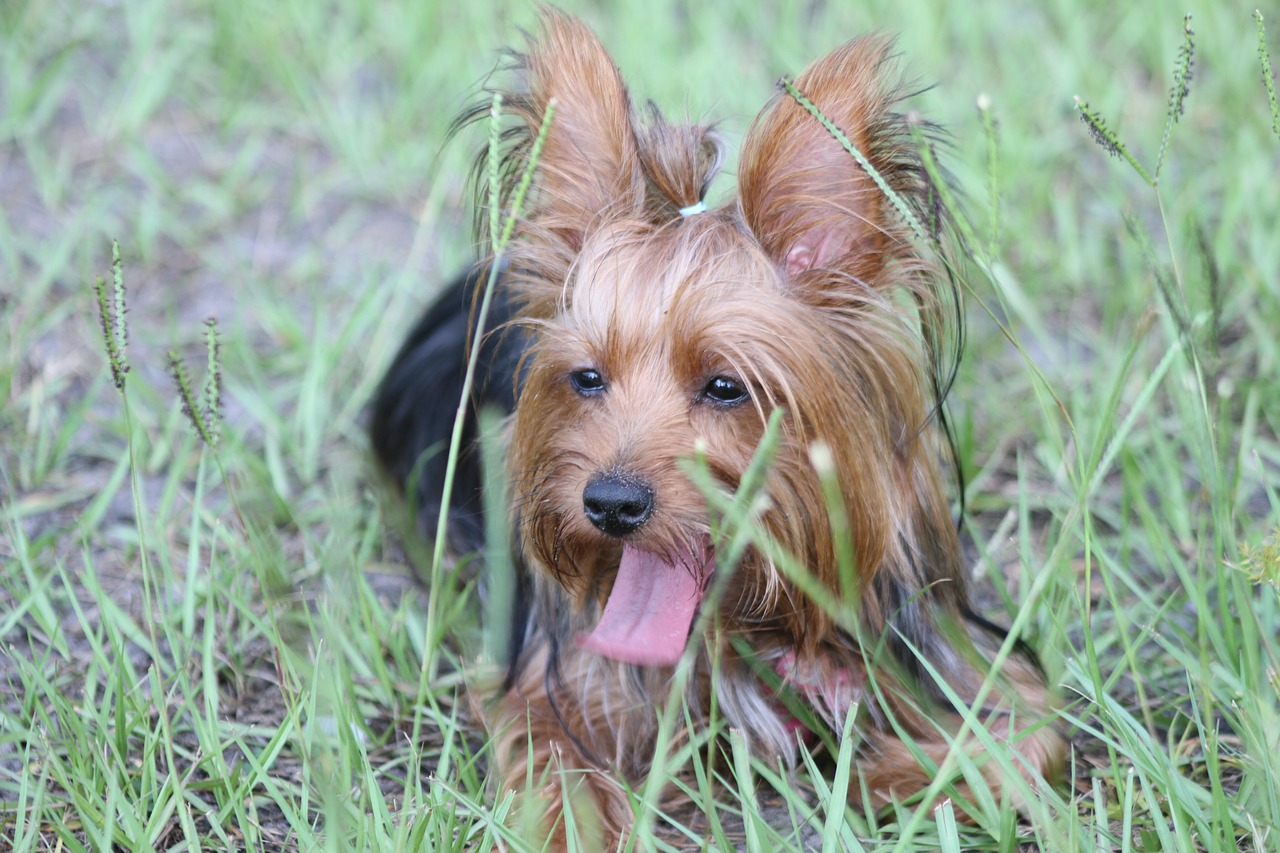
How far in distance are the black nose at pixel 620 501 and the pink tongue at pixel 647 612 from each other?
0.66 ft

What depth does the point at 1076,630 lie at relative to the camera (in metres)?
3.16

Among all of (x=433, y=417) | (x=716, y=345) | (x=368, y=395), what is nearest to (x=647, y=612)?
(x=716, y=345)

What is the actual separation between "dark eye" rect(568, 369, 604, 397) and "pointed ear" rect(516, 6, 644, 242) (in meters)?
0.29

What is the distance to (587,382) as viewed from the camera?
8.54ft

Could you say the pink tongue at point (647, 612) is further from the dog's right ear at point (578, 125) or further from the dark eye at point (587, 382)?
the dog's right ear at point (578, 125)

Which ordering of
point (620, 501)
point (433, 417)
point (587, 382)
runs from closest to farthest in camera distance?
point (620, 501) → point (587, 382) → point (433, 417)

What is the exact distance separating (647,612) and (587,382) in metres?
0.48

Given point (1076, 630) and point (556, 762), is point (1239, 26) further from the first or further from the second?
point (556, 762)

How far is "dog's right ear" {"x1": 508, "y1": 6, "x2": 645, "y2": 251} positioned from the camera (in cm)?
Answer: 257

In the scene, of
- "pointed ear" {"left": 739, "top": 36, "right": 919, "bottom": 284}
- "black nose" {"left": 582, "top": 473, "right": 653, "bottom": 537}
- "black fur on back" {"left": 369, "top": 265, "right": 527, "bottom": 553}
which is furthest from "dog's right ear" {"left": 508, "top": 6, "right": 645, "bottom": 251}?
"black fur on back" {"left": 369, "top": 265, "right": 527, "bottom": 553}

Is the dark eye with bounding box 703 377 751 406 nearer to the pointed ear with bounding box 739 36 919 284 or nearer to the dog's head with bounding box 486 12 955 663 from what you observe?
the dog's head with bounding box 486 12 955 663

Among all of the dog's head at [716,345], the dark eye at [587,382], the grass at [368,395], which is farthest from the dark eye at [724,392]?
the grass at [368,395]

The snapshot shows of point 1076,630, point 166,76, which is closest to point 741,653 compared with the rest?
point 1076,630

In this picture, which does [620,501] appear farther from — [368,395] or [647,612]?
[368,395]
